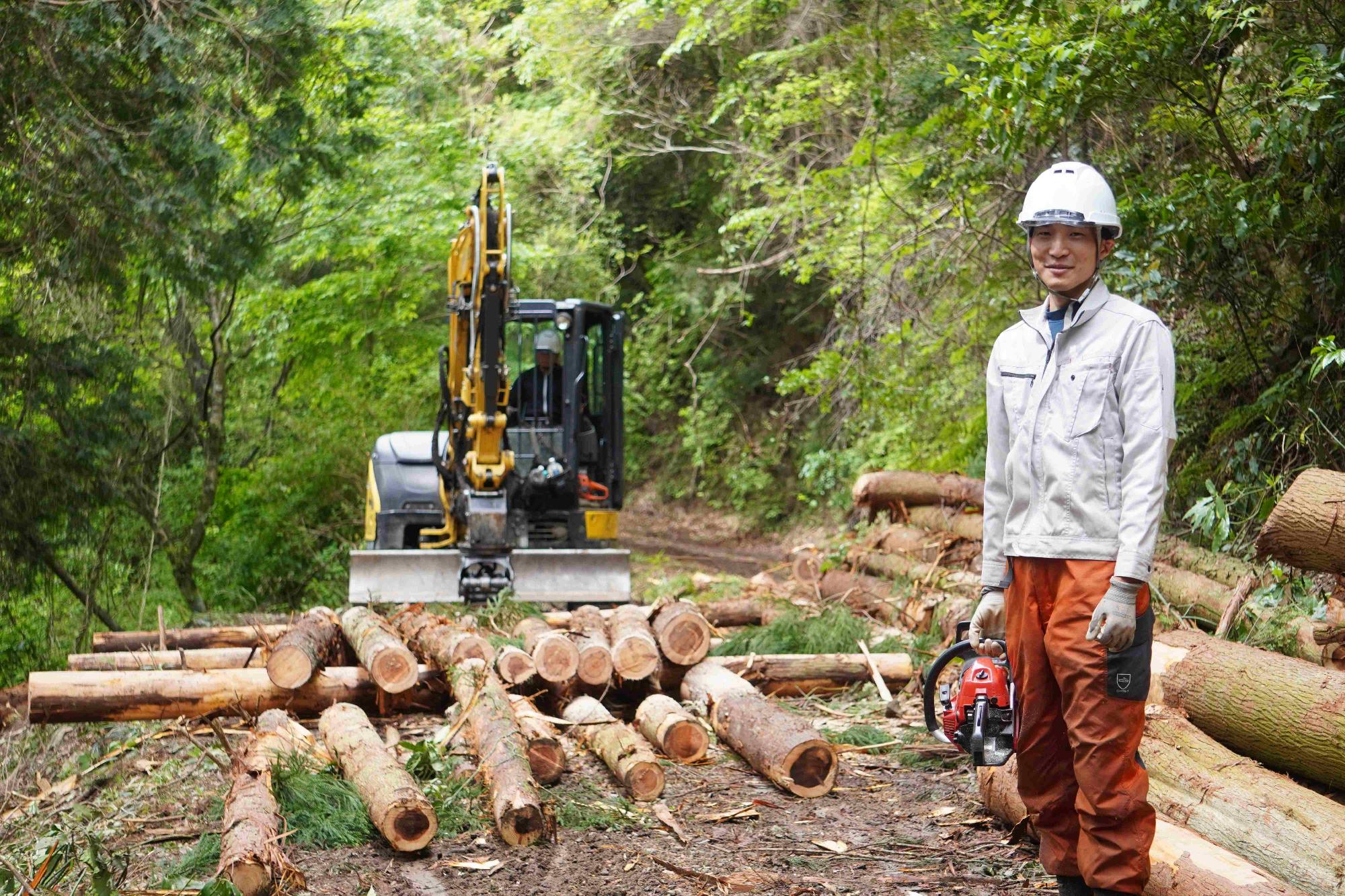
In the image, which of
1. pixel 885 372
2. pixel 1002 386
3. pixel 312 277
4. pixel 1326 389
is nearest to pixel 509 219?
pixel 885 372

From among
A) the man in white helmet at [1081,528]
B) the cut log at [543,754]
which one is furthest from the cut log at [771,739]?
the man in white helmet at [1081,528]

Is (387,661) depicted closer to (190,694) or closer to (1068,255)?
(190,694)

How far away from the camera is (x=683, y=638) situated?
7.11 metres

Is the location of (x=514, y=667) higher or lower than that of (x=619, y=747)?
higher

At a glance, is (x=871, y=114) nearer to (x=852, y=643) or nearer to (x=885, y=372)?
(x=885, y=372)

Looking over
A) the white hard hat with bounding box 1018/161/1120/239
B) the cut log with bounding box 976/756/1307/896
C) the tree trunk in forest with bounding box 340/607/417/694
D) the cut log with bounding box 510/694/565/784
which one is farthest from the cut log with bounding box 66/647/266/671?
the white hard hat with bounding box 1018/161/1120/239

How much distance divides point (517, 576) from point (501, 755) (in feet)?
15.8

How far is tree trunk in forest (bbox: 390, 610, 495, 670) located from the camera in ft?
22.4

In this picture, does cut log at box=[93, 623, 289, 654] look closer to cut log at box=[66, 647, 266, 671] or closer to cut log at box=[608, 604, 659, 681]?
cut log at box=[66, 647, 266, 671]

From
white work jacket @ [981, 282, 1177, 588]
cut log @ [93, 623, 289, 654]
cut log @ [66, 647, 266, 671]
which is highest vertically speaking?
white work jacket @ [981, 282, 1177, 588]

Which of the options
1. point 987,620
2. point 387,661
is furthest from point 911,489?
point 987,620

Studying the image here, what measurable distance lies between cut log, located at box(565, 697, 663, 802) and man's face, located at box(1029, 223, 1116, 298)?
3024 millimetres

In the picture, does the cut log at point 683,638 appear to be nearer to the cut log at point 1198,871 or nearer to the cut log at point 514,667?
the cut log at point 514,667

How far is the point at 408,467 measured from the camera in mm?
11445
